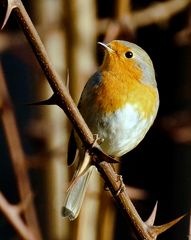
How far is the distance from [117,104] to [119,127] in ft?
0.34

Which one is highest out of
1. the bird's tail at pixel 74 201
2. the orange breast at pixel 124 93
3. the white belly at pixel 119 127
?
the orange breast at pixel 124 93

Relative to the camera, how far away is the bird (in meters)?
2.77

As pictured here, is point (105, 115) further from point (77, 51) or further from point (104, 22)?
point (104, 22)

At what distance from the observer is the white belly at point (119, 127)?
277 centimetres

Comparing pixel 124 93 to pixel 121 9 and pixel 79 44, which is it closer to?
pixel 121 9

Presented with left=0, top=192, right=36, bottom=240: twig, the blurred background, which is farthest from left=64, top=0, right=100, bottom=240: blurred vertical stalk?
left=0, top=192, right=36, bottom=240: twig

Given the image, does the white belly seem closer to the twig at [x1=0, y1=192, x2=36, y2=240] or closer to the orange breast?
the orange breast

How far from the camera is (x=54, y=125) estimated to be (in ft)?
11.9

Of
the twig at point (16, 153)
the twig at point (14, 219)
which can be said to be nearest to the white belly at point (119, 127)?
the twig at point (16, 153)

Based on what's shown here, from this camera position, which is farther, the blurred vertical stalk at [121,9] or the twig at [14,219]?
the blurred vertical stalk at [121,9]

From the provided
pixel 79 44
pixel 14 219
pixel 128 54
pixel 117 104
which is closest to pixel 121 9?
pixel 79 44

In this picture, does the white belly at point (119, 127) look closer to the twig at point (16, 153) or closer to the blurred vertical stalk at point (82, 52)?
the twig at point (16, 153)

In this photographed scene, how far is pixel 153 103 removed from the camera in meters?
2.92

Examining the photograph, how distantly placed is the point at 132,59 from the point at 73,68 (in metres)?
0.67
